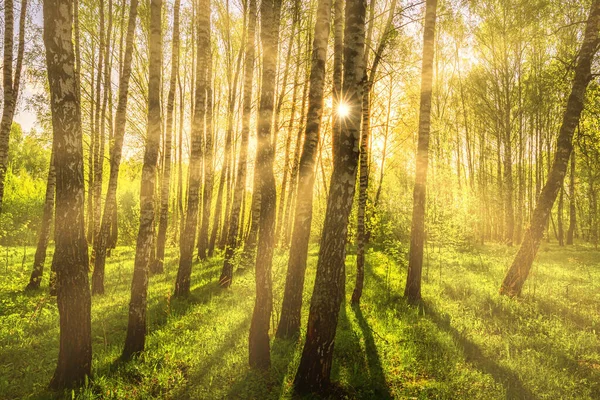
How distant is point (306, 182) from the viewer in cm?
568

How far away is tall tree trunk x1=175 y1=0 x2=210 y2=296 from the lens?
8.27 m

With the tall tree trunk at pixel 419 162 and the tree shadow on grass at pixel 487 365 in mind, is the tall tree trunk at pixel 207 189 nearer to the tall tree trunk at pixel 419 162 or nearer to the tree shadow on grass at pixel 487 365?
the tall tree trunk at pixel 419 162

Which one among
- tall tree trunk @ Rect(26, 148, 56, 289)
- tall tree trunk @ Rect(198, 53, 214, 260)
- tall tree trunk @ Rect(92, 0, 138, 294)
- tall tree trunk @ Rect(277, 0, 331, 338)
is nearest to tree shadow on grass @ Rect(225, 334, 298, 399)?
tall tree trunk @ Rect(277, 0, 331, 338)

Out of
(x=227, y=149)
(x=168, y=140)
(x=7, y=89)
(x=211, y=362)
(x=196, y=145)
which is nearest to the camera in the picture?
(x=211, y=362)

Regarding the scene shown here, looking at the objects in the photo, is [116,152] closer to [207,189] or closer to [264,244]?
[264,244]

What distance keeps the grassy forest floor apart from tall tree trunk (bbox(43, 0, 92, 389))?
60cm

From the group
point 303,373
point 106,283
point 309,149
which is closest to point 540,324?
point 303,373

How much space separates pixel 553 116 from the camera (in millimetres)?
24969

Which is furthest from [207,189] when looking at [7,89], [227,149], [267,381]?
[267,381]

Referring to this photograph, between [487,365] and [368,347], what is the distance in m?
2.02

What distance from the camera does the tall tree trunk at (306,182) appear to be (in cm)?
580

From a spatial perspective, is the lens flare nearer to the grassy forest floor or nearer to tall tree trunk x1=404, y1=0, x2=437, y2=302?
the grassy forest floor

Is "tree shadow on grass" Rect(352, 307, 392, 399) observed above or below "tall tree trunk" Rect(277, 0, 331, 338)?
below

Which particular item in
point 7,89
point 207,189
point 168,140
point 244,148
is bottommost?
point 207,189
